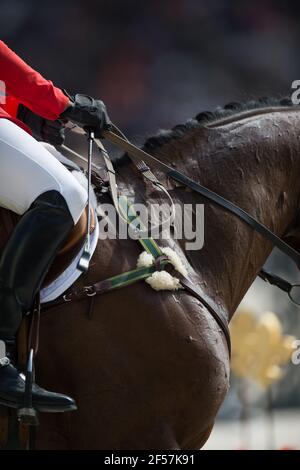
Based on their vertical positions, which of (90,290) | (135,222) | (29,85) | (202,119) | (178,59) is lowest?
(90,290)

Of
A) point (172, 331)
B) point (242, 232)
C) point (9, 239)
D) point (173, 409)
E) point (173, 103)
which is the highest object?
point (173, 103)

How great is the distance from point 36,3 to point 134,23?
165 centimetres

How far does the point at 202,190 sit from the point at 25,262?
1.02m

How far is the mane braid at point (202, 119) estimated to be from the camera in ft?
14.1

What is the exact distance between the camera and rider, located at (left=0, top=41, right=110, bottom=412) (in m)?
3.56

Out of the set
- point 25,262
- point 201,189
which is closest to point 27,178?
point 25,262

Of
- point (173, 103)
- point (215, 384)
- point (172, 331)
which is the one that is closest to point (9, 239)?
point (172, 331)

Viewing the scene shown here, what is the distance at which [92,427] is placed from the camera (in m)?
3.66

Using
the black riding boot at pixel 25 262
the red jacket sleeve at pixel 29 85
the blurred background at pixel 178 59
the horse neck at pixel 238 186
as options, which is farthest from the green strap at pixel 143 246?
the blurred background at pixel 178 59

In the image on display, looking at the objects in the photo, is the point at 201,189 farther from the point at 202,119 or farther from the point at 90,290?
the point at 90,290

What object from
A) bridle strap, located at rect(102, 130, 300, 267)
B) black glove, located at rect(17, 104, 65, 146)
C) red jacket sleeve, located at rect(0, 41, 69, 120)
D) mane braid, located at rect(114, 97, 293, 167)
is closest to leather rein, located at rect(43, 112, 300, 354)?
bridle strap, located at rect(102, 130, 300, 267)

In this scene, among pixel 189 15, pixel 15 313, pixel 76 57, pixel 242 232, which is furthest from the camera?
pixel 189 15

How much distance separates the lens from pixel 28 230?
358cm
